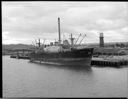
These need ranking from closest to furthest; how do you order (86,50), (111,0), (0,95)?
1. (111,0)
2. (0,95)
3. (86,50)

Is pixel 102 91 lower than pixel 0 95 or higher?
lower

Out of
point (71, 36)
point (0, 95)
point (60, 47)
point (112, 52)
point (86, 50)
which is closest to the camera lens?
point (0, 95)

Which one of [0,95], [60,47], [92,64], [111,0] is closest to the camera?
[111,0]

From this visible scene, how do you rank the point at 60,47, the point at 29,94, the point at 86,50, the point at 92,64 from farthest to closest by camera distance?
the point at 60,47 → the point at 92,64 → the point at 86,50 → the point at 29,94

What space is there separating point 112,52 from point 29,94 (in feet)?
116

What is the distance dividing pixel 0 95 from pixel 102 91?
8634mm

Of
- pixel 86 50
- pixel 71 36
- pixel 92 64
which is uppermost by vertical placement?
pixel 71 36

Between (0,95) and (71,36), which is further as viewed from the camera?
(71,36)

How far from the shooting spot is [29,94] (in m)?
9.65

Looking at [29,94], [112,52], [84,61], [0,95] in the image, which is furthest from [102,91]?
[112,52]

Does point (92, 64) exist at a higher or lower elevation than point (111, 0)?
lower

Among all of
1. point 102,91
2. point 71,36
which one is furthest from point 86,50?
point 102,91

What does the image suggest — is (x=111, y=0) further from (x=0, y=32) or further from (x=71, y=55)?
(x=71, y=55)

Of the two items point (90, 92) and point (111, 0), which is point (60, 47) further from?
point (111, 0)
